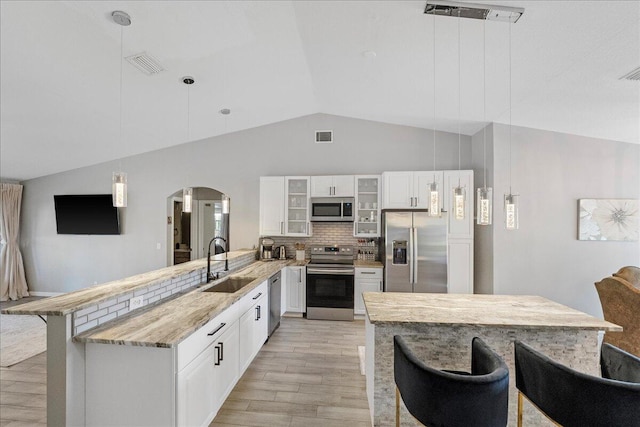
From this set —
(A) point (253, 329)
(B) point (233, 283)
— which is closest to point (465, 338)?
(A) point (253, 329)

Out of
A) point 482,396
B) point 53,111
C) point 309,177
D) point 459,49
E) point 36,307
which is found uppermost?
point 459,49

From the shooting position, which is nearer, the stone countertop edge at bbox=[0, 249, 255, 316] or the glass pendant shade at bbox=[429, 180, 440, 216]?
the stone countertop edge at bbox=[0, 249, 255, 316]

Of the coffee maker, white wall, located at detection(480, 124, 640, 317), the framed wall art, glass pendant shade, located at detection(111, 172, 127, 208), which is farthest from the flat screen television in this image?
the framed wall art

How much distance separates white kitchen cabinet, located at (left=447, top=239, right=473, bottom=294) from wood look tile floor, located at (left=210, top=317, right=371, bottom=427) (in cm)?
165

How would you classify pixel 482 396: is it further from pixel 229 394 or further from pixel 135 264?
pixel 135 264

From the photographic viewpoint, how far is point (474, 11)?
7.52 ft

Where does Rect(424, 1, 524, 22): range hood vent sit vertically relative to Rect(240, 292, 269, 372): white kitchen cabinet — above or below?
above

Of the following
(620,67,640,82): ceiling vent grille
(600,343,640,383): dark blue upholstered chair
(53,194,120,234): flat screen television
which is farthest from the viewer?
(53,194,120,234): flat screen television

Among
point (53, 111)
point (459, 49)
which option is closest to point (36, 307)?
point (53, 111)

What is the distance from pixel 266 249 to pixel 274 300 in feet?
4.63

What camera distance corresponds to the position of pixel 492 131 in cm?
439

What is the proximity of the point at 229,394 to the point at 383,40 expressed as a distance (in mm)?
3518

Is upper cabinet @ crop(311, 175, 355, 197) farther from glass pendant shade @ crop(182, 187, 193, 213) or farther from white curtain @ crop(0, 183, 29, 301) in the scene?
white curtain @ crop(0, 183, 29, 301)

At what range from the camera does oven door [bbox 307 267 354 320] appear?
15.4 feet
